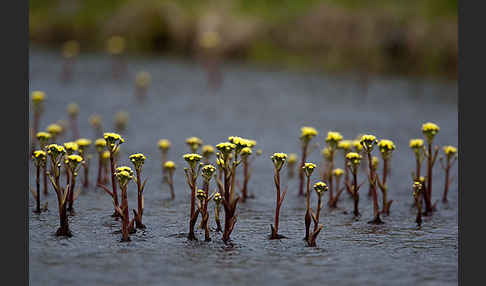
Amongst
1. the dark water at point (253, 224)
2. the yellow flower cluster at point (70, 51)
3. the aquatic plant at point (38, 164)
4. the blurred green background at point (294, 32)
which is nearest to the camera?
the dark water at point (253, 224)

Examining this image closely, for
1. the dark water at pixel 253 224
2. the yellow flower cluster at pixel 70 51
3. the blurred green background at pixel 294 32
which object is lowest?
the dark water at pixel 253 224

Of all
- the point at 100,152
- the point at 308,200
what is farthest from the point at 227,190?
the point at 100,152

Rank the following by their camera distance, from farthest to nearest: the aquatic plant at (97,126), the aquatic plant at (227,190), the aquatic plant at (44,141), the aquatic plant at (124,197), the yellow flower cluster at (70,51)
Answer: the yellow flower cluster at (70,51), the aquatic plant at (97,126), the aquatic plant at (44,141), the aquatic plant at (227,190), the aquatic plant at (124,197)

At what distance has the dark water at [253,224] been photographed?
7.69m

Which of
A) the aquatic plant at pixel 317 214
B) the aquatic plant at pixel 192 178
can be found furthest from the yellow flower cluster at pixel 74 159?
the aquatic plant at pixel 317 214

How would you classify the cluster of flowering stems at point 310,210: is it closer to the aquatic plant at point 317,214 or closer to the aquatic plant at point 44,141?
the aquatic plant at point 317,214

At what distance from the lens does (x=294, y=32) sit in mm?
41781

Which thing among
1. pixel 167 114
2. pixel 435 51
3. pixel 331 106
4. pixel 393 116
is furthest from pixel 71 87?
pixel 435 51

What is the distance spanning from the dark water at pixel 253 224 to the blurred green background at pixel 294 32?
476 inches

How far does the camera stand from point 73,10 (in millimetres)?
46875

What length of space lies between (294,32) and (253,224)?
3340 cm

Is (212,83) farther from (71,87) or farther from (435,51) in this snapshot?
(435,51)

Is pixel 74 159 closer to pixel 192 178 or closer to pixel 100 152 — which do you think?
pixel 192 178

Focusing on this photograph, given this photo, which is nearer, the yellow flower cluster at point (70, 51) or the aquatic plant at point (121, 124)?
the aquatic plant at point (121, 124)
